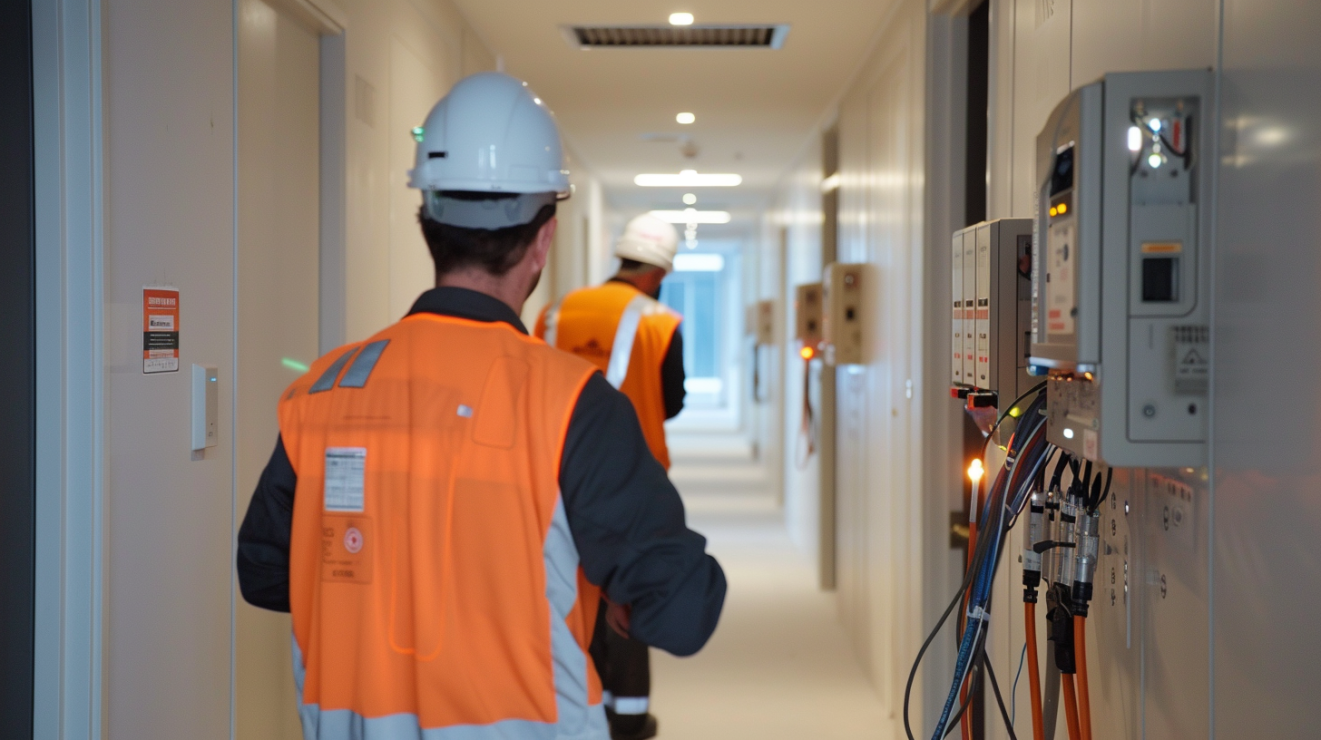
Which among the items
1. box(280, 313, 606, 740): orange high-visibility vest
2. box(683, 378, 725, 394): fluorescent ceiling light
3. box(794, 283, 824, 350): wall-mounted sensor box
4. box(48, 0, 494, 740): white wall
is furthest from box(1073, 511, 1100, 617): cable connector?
box(683, 378, 725, 394): fluorescent ceiling light

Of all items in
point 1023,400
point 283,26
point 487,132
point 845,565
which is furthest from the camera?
point 845,565

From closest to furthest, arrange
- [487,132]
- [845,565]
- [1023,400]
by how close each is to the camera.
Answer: [487,132] → [1023,400] → [845,565]

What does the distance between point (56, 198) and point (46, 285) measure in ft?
0.46

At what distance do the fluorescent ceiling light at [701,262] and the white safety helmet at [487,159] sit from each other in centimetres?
2059

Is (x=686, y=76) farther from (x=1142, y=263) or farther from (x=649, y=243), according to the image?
(x=1142, y=263)

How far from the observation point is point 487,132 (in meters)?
1.45

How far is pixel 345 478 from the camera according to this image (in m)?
1.33

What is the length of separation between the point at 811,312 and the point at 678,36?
1978 millimetres

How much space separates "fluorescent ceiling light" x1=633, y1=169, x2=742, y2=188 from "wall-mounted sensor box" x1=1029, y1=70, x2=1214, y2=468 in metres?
7.16

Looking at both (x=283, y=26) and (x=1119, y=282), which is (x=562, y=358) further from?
(x=283, y=26)

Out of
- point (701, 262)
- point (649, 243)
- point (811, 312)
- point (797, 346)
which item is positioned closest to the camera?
point (649, 243)

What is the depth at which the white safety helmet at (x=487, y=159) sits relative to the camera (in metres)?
1.42

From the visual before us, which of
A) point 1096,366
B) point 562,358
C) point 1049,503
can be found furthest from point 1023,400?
point 562,358

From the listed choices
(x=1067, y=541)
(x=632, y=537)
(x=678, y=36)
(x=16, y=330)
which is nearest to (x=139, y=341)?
(x=16, y=330)
